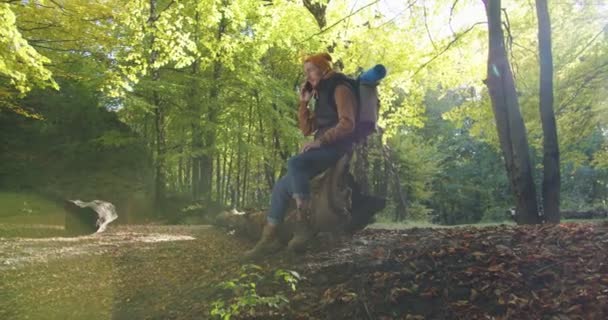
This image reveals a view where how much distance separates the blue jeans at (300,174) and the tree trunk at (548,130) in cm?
422

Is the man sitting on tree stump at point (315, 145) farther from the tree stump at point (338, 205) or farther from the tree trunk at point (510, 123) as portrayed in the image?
Answer: the tree trunk at point (510, 123)

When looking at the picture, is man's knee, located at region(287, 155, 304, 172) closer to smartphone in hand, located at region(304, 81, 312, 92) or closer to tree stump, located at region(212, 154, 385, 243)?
tree stump, located at region(212, 154, 385, 243)

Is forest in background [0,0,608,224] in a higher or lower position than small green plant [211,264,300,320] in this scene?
higher

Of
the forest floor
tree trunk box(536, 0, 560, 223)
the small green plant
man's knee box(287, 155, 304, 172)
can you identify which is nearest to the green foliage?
the forest floor

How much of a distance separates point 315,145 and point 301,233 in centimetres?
84

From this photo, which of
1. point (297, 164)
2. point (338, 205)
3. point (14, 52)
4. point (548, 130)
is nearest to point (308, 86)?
point (297, 164)

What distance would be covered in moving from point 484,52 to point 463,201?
29.8 metres

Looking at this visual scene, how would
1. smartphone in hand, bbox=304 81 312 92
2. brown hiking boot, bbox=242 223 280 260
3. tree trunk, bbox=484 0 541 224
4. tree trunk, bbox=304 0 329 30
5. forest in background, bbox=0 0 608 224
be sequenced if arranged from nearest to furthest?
brown hiking boot, bbox=242 223 280 260, smartphone in hand, bbox=304 81 312 92, tree trunk, bbox=484 0 541 224, forest in background, bbox=0 0 608 224, tree trunk, bbox=304 0 329 30

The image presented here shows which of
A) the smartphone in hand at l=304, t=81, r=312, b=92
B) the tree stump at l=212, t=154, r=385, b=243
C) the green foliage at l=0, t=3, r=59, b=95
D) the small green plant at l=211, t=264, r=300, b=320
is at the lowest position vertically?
the small green plant at l=211, t=264, r=300, b=320

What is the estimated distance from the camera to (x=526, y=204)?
680 cm

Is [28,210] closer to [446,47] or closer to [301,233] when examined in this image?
[301,233]

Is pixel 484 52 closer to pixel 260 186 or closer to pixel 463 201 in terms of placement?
pixel 260 186

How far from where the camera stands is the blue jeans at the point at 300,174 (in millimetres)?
4203

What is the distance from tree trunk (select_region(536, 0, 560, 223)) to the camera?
6.92 m
